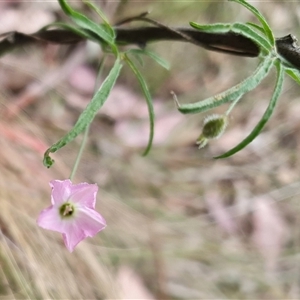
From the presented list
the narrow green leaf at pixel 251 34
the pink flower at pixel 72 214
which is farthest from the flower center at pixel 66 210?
the narrow green leaf at pixel 251 34

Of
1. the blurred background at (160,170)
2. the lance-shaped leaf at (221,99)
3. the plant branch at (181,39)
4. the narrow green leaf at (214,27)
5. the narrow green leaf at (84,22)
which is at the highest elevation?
the blurred background at (160,170)

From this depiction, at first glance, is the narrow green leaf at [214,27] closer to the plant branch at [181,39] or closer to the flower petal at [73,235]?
the plant branch at [181,39]

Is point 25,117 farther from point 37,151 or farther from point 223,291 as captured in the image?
point 223,291

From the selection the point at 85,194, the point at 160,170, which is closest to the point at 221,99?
the point at 85,194

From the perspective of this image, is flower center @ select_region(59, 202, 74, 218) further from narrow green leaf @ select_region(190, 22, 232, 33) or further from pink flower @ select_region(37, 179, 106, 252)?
narrow green leaf @ select_region(190, 22, 232, 33)

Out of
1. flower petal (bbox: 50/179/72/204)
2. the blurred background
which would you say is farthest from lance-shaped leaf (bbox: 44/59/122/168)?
the blurred background

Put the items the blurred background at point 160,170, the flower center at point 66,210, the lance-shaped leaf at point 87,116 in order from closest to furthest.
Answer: the lance-shaped leaf at point 87,116 → the flower center at point 66,210 → the blurred background at point 160,170

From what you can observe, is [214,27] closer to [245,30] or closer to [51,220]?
[245,30]
